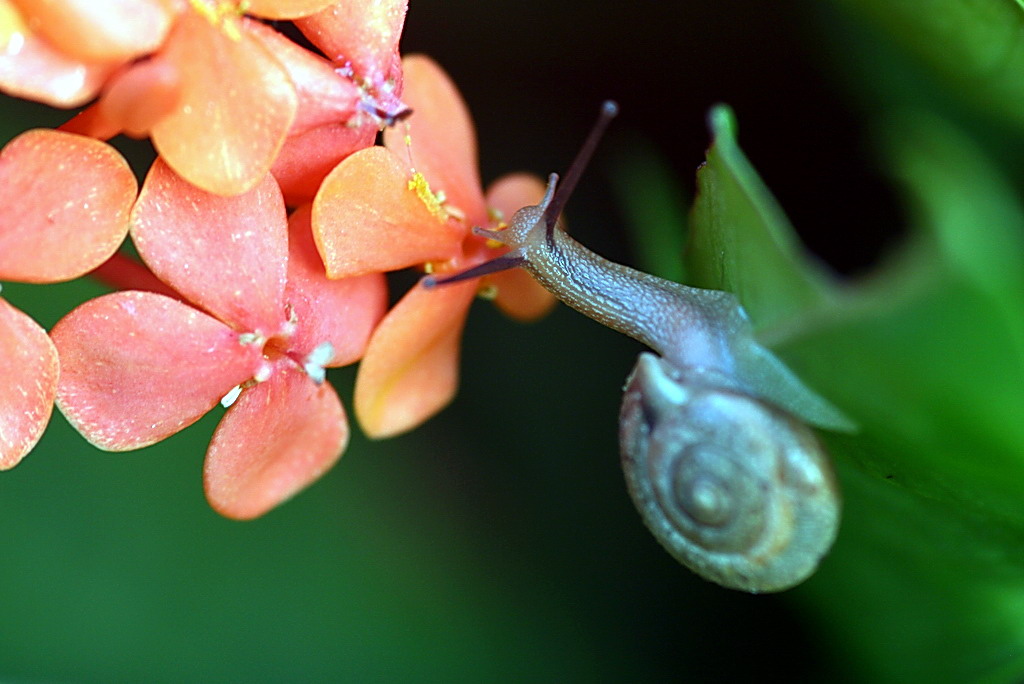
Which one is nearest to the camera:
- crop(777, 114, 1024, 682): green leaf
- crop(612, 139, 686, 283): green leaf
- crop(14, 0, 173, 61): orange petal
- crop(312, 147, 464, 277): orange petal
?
crop(777, 114, 1024, 682): green leaf

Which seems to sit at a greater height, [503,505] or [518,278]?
[518,278]

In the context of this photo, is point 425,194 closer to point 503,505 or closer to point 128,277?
point 128,277

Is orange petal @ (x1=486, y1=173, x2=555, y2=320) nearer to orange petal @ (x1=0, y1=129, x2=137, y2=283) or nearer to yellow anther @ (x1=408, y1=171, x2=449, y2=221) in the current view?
yellow anther @ (x1=408, y1=171, x2=449, y2=221)

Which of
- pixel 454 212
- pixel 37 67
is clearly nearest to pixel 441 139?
pixel 454 212

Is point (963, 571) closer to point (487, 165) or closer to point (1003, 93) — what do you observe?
point (1003, 93)

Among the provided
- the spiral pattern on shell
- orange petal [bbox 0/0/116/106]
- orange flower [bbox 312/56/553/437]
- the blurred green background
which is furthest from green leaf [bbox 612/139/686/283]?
orange petal [bbox 0/0/116/106]

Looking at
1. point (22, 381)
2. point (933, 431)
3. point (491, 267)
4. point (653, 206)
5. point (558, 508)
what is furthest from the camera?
point (558, 508)
